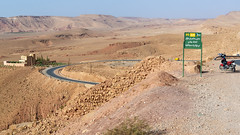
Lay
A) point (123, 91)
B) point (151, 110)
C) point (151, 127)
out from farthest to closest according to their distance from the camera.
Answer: point (123, 91) → point (151, 110) → point (151, 127)

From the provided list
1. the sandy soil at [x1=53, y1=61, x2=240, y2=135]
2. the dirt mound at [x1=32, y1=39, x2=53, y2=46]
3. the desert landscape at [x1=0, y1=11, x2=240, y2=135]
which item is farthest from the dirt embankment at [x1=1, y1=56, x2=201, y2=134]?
the dirt mound at [x1=32, y1=39, x2=53, y2=46]

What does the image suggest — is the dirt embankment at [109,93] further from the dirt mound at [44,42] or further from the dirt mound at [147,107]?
the dirt mound at [44,42]

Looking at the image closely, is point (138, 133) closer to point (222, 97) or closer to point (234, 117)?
point (234, 117)

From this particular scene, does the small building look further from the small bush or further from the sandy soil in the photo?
the small bush

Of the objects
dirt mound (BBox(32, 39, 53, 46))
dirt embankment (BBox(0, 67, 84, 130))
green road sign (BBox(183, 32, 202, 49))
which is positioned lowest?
dirt embankment (BBox(0, 67, 84, 130))

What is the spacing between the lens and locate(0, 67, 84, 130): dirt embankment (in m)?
24.6

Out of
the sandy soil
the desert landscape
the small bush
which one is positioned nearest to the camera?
the small bush

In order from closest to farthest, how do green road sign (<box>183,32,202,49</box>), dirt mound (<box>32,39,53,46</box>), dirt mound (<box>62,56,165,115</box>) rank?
dirt mound (<box>62,56,165,115</box>)
green road sign (<box>183,32,202,49</box>)
dirt mound (<box>32,39,53,46</box>)

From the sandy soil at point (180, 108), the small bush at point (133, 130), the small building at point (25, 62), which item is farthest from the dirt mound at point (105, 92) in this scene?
the small building at point (25, 62)

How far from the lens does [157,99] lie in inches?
448

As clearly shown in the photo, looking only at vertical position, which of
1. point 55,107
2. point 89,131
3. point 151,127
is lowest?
point 55,107

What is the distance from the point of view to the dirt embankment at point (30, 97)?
24578 mm


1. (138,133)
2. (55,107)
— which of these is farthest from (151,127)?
(55,107)

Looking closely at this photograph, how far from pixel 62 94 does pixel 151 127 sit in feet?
60.1
